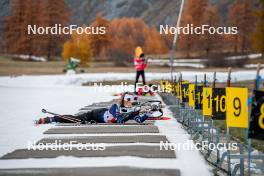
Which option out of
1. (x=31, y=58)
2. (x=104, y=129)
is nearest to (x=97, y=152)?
(x=104, y=129)

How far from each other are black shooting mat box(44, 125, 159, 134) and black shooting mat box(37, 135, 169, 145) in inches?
44.6

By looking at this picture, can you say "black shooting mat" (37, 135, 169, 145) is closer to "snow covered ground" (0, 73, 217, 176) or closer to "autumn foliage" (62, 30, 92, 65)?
"snow covered ground" (0, 73, 217, 176)

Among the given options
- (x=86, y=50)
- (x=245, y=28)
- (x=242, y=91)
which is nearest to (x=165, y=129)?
(x=242, y=91)

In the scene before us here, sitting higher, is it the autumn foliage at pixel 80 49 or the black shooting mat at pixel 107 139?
the autumn foliage at pixel 80 49

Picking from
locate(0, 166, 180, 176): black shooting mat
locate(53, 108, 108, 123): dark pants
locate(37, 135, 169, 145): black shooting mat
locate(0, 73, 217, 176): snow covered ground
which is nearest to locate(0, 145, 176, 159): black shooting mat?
locate(0, 73, 217, 176): snow covered ground

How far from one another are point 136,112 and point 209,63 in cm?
6949

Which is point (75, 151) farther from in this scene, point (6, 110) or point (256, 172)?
point (6, 110)

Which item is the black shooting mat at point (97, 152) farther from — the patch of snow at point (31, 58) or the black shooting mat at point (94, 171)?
the patch of snow at point (31, 58)

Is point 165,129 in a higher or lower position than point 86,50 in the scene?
lower

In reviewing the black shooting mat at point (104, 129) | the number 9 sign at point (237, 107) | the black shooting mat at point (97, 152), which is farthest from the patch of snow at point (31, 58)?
the number 9 sign at point (237, 107)

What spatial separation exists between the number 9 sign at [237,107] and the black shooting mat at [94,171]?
1.23 metres

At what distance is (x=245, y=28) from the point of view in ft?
341

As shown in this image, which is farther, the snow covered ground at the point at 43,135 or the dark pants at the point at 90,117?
the dark pants at the point at 90,117

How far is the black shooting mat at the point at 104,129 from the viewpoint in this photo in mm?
15953
